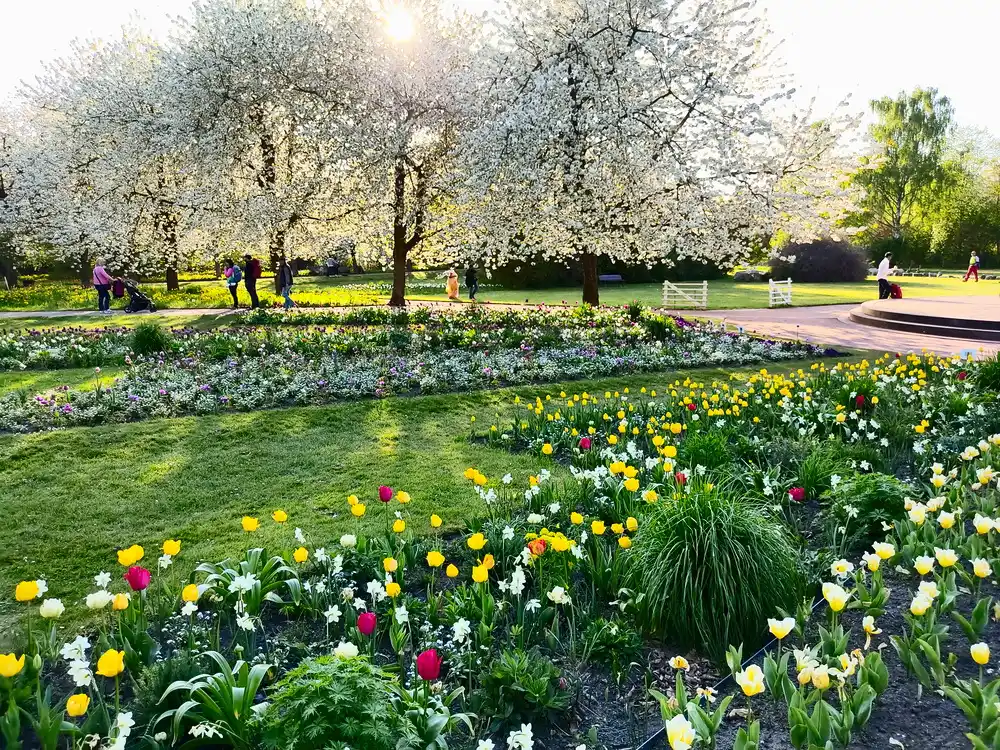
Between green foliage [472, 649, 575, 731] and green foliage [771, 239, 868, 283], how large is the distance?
127 ft

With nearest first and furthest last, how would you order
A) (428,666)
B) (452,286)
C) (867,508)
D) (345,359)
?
(428,666)
(867,508)
(345,359)
(452,286)

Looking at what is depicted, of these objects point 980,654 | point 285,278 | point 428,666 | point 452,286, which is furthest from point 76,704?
point 452,286

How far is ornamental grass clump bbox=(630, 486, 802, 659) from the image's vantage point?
3.01 meters

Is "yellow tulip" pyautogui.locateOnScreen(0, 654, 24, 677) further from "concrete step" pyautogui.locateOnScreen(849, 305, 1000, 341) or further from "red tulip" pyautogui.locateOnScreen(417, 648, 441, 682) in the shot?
"concrete step" pyautogui.locateOnScreen(849, 305, 1000, 341)

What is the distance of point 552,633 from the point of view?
10.3 feet

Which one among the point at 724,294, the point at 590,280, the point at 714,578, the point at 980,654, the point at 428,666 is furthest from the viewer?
the point at 724,294

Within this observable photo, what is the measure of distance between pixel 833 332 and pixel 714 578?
45.4 ft

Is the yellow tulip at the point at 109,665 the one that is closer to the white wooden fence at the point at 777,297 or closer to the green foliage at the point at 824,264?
the white wooden fence at the point at 777,297

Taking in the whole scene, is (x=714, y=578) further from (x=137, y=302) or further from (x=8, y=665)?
(x=137, y=302)

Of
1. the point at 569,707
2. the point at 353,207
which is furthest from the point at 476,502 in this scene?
the point at 353,207

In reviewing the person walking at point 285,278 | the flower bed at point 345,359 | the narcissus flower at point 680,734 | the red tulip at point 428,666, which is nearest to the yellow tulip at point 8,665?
the red tulip at point 428,666

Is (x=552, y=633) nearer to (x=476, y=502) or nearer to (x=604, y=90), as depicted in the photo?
(x=476, y=502)

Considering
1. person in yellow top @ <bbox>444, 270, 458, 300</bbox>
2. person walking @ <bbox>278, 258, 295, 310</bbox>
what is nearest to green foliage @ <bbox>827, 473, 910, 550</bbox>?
person walking @ <bbox>278, 258, 295, 310</bbox>

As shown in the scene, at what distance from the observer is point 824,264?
37.6 meters
